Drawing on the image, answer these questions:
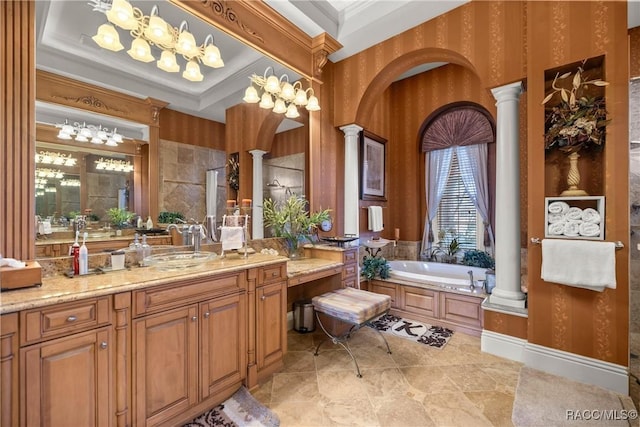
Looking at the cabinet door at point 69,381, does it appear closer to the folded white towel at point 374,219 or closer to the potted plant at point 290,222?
the potted plant at point 290,222

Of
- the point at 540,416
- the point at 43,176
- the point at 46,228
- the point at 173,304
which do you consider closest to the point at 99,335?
the point at 173,304

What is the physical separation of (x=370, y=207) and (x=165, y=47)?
2.95 m

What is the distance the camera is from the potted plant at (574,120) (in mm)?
2008

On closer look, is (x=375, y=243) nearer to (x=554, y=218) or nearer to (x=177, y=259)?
(x=554, y=218)

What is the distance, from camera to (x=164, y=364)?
1517 mm

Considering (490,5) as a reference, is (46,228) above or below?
below

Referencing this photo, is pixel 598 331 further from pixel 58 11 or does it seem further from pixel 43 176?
pixel 58 11

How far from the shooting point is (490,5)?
242 centimetres

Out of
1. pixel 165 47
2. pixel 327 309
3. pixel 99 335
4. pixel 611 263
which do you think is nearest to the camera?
pixel 99 335

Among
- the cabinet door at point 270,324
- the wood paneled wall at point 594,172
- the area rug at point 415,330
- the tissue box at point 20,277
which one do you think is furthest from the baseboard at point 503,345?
the tissue box at point 20,277

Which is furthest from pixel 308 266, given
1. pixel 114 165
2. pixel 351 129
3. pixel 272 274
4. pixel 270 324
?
pixel 351 129

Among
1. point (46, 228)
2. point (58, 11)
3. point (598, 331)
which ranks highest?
point (58, 11)

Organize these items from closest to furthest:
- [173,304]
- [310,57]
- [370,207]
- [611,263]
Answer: [173,304] → [611,263] → [310,57] → [370,207]

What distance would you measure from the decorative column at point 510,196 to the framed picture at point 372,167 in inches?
68.6
